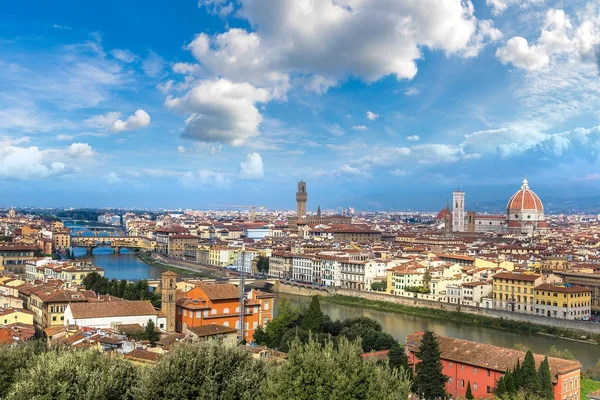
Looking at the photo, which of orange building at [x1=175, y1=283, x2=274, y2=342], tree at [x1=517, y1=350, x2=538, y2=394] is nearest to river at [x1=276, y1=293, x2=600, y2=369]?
orange building at [x1=175, y1=283, x2=274, y2=342]

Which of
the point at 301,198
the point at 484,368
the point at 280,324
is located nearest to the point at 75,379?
the point at 484,368

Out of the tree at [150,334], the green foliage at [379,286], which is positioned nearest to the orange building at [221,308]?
the tree at [150,334]

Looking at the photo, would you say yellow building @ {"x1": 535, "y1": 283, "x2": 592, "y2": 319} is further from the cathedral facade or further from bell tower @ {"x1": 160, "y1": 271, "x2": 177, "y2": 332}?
the cathedral facade

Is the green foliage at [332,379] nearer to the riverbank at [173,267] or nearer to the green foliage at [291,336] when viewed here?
the green foliage at [291,336]

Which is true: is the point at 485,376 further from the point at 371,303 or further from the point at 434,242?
the point at 434,242

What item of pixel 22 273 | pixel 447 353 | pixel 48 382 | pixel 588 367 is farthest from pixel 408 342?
pixel 22 273

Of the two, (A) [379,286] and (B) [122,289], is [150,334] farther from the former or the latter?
(A) [379,286]
